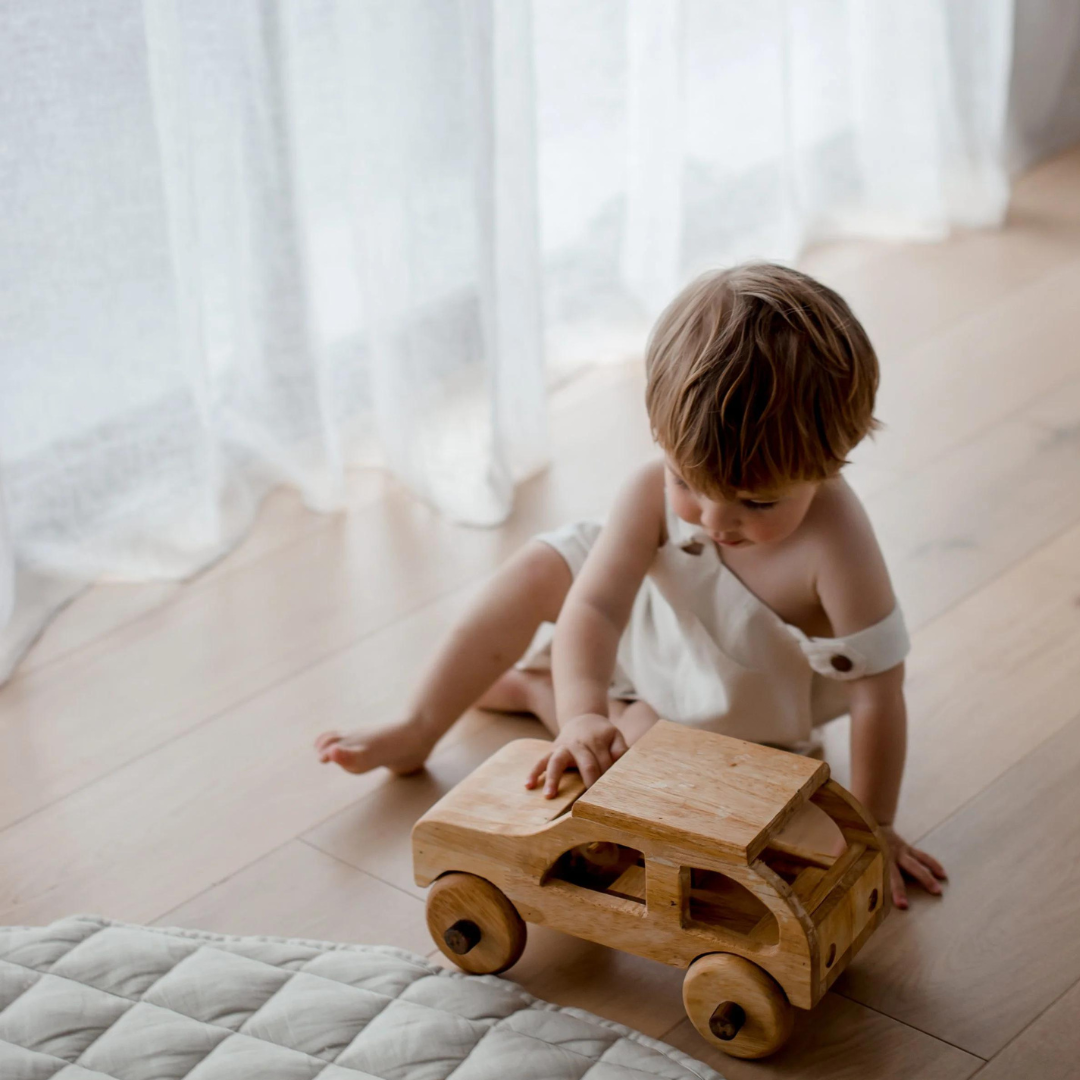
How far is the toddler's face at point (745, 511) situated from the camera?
96 cm

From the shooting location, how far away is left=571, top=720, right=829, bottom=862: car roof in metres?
0.85

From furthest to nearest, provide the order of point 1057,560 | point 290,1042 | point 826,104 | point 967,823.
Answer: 1. point 826,104
2. point 1057,560
3. point 967,823
4. point 290,1042

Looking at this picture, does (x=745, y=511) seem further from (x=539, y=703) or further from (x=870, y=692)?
(x=539, y=703)

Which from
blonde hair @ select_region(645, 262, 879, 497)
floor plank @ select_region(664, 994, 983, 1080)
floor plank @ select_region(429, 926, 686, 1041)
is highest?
blonde hair @ select_region(645, 262, 879, 497)

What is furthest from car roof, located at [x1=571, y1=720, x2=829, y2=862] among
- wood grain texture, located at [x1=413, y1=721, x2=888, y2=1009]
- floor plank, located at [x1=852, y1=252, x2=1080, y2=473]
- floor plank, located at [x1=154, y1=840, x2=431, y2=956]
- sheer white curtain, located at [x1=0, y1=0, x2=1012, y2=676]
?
floor plank, located at [x1=852, y1=252, x2=1080, y2=473]

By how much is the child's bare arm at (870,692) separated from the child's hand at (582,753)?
18 centimetres

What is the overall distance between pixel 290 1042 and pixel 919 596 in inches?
29.0

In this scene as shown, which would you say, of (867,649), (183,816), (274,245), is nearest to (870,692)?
(867,649)

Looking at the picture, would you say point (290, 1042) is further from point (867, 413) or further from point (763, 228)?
point (763, 228)

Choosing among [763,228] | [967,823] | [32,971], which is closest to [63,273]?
[32,971]

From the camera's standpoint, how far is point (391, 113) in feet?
4.75

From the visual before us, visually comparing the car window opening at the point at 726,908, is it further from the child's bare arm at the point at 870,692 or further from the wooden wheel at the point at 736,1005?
the child's bare arm at the point at 870,692

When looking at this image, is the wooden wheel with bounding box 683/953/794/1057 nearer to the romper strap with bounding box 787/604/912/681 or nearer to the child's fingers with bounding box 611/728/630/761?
the child's fingers with bounding box 611/728/630/761

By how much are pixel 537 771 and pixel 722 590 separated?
0.69ft
